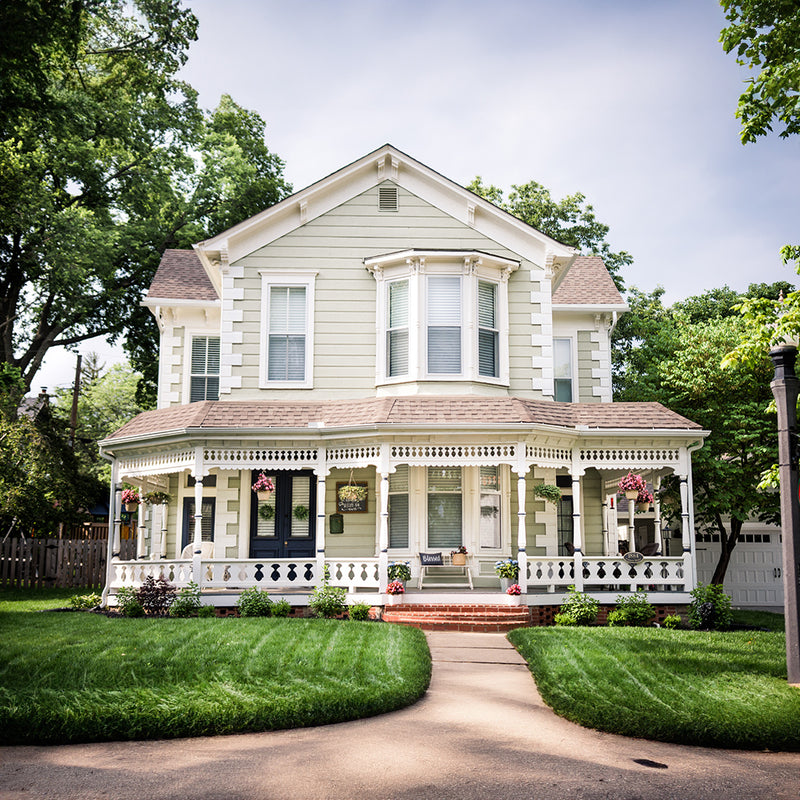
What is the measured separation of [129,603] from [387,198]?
32.4ft

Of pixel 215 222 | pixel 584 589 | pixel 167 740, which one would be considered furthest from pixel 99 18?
pixel 167 740

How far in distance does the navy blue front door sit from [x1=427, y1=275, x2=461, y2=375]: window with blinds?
3643 millimetres

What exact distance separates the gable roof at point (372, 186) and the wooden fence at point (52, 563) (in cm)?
988

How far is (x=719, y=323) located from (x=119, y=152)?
2167cm

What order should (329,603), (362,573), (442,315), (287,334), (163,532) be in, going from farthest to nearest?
(163,532) < (287,334) < (442,315) < (362,573) < (329,603)

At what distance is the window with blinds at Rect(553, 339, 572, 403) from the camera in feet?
61.1

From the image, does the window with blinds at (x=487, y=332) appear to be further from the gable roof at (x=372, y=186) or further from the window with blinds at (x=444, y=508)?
the window with blinds at (x=444, y=508)

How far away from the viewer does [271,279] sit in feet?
55.6

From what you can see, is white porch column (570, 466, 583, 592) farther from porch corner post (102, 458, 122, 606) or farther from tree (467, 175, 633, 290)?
tree (467, 175, 633, 290)

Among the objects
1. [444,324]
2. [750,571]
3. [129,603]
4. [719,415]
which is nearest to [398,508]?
[444,324]

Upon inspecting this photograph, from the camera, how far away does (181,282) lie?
62.9 feet

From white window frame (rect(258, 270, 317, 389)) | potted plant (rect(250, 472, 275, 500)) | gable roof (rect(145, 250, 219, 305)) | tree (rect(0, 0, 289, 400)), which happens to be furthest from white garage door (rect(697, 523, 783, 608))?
tree (rect(0, 0, 289, 400))

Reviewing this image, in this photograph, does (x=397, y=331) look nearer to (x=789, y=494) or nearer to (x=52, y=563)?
(x=789, y=494)

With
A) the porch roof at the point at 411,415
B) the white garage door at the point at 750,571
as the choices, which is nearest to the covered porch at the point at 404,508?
the porch roof at the point at 411,415
